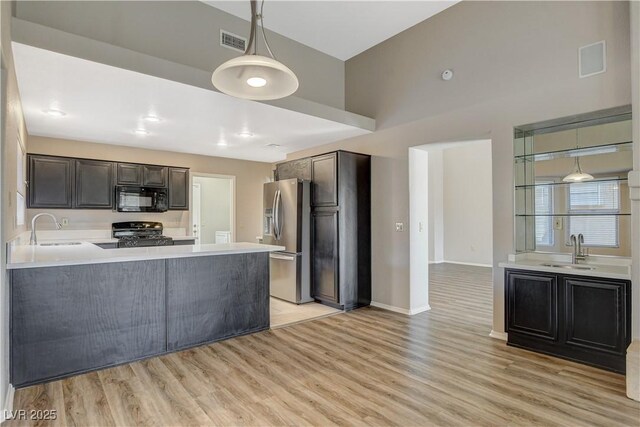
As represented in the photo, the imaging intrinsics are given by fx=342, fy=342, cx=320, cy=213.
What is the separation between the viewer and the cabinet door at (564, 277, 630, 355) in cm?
274

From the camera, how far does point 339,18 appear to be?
4348 millimetres

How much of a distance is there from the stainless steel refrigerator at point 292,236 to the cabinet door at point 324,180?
130mm

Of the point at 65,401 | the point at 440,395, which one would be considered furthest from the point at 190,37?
the point at 440,395

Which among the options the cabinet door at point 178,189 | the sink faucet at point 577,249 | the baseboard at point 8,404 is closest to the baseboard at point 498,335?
the sink faucet at point 577,249

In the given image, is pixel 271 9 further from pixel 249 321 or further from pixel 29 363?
pixel 29 363

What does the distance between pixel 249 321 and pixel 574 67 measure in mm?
4024

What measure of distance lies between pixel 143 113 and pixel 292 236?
2443 millimetres

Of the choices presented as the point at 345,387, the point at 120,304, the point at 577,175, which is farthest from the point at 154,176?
the point at 577,175

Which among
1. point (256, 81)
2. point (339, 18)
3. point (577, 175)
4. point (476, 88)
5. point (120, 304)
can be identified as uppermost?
point (339, 18)

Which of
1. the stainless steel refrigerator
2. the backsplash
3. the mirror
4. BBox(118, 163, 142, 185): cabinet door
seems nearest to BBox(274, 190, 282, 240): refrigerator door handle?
the stainless steel refrigerator

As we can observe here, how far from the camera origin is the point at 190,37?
12.8ft

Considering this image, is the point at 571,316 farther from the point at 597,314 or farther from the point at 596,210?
the point at 596,210

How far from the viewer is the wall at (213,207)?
840 cm

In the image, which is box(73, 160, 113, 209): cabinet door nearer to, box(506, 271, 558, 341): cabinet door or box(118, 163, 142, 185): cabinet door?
box(118, 163, 142, 185): cabinet door
